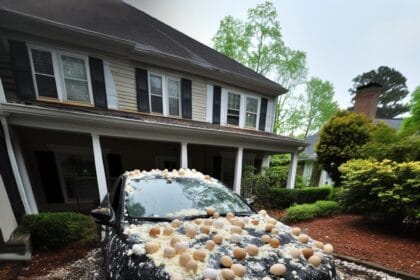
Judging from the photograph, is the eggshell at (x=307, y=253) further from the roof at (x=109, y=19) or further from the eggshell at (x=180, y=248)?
the roof at (x=109, y=19)

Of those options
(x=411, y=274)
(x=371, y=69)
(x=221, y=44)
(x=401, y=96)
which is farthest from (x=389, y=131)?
(x=371, y=69)

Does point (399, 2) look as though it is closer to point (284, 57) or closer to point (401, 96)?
point (284, 57)

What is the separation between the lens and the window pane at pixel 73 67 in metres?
5.67

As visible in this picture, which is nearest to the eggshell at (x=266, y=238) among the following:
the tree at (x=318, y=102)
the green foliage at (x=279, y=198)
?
the green foliage at (x=279, y=198)

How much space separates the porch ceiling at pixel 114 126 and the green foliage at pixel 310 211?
2.59 metres

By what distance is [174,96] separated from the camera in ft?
24.4

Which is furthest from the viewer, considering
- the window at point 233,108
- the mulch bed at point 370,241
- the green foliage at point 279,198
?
the window at point 233,108

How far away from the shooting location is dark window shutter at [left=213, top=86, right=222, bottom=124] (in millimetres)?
8234

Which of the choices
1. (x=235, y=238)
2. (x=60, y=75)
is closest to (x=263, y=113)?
(x=60, y=75)

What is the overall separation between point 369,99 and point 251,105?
937 cm

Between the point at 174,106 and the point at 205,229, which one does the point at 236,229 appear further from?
the point at 174,106

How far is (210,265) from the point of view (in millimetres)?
1315

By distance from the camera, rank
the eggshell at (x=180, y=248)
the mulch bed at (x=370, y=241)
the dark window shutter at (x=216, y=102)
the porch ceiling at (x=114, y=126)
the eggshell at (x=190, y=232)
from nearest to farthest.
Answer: the eggshell at (x=180, y=248) → the eggshell at (x=190, y=232) → the mulch bed at (x=370, y=241) → the porch ceiling at (x=114, y=126) → the dark window shutter at (x=216, y=102)

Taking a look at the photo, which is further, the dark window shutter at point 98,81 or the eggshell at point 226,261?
the dark window shutter at point 98,81
